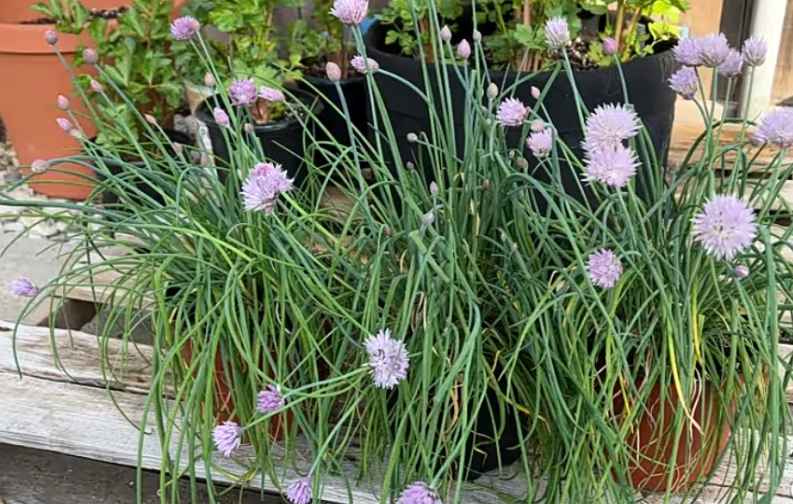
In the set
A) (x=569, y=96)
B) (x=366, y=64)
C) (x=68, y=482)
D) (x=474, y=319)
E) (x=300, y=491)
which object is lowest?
(x=68, y=482)

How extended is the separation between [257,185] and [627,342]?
404mm

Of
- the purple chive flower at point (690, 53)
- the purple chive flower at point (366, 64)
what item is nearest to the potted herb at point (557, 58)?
the purple chive flower at point (366, 64)

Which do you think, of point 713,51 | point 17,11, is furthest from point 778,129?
point 17,11

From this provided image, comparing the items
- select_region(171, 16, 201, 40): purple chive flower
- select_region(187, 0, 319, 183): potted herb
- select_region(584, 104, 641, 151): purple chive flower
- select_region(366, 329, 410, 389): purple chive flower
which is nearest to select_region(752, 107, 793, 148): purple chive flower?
select_region(584, 104, 641, 151): purple chive flower

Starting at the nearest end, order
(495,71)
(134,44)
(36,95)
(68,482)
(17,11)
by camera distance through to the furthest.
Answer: (68,482) → (495,71) → (134,44) → (36,95) → (17,11)

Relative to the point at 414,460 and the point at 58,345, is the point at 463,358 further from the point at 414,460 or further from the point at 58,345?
the point at 58,345

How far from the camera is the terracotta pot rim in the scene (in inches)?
73.7

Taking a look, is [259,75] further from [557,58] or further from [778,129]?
[778,129]

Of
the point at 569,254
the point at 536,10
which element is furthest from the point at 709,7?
the point at 569,254

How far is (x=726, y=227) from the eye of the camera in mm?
672

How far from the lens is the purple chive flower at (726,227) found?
0.67 metres

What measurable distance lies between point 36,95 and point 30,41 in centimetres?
12

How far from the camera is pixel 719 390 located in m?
0.92

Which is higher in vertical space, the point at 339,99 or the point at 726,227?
the point at 726,227
